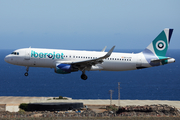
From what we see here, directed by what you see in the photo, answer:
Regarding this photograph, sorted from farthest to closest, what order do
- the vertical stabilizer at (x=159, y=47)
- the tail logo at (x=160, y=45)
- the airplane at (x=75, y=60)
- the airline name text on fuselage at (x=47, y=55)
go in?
the tail logo at (x=160, y=45)
the vertical stabilizer at (x=159, y=47)
the airline name text on fuselage at (x=47, y=55)
the airplane at (x=75, y=60)

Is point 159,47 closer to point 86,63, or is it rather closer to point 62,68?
point 86,63

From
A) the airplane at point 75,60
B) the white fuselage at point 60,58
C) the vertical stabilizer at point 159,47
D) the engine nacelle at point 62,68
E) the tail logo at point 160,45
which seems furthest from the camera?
the tail logo at point 160,45

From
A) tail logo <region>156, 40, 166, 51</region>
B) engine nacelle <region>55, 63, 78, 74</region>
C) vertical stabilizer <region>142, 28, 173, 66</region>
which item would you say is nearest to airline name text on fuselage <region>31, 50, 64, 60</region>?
engine nacelle <region>55, 63, 78, 74</region>

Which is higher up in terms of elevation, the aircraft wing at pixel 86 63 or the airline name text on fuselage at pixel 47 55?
the airline name text on fuselage at pixel 47 55

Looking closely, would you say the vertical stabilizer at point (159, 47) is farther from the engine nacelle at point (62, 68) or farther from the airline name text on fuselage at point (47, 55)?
the airline name text on fuselage at point (47, 55)

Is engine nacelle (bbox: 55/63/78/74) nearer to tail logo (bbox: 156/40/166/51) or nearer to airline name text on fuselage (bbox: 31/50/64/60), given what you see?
airline name text on fuselage (bbox: 31/50/64/60)

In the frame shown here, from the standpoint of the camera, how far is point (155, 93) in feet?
639

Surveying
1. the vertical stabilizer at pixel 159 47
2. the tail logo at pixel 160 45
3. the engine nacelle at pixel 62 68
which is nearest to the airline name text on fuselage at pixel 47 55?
the engine nacelle at pixel 62 68

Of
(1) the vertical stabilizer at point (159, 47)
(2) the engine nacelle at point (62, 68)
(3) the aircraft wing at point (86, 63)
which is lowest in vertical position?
(2) the engine nacelle at point (62, 68)

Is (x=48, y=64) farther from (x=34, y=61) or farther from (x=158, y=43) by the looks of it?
(x=158, y=43)

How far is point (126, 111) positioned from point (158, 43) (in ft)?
54.1

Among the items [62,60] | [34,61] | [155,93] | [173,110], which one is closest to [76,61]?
[62,60]

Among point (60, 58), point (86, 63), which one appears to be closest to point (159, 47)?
point (86, 63)

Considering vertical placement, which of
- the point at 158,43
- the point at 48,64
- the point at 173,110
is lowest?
the point at 173,110
